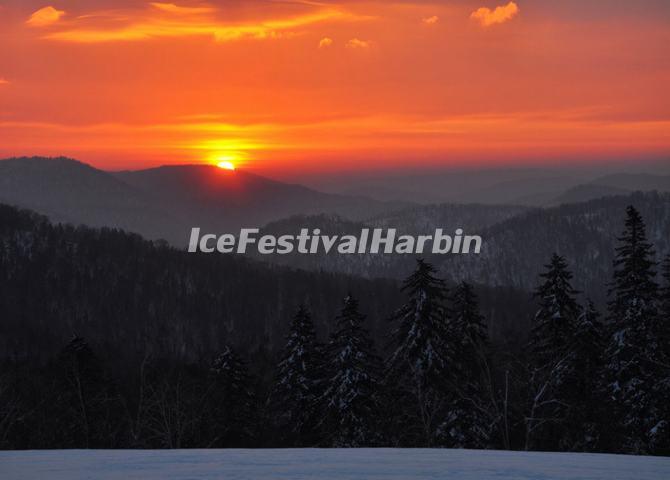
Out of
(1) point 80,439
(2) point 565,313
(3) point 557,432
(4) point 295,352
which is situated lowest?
(1) point 80,439

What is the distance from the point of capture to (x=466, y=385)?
32906 millimetres

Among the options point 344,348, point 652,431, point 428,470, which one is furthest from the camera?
point 344,348

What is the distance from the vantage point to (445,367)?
3228cm

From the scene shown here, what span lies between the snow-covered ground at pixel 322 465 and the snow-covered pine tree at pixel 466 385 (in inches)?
803

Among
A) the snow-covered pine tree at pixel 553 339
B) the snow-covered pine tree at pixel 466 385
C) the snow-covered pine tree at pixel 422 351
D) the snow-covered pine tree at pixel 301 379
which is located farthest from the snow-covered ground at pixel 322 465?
the snow-covered pine tree at pixel 301 379

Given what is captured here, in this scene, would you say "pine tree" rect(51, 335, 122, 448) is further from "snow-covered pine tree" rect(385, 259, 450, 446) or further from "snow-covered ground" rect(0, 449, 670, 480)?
"snow-covered ground" rect(0, 449, 670, 480)

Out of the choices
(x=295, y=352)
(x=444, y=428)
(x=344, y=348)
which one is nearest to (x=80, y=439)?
(x=295, y=352)

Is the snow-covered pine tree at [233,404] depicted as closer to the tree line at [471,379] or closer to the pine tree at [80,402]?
the tree line at [471,379]

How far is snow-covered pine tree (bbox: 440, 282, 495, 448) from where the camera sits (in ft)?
104

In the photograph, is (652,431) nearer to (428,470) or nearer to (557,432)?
(557,432)

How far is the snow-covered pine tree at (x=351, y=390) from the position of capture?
34.0m

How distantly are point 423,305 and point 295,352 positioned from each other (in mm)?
8684

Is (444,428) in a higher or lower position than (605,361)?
lower

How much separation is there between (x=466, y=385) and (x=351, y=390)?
5402 millimetres
